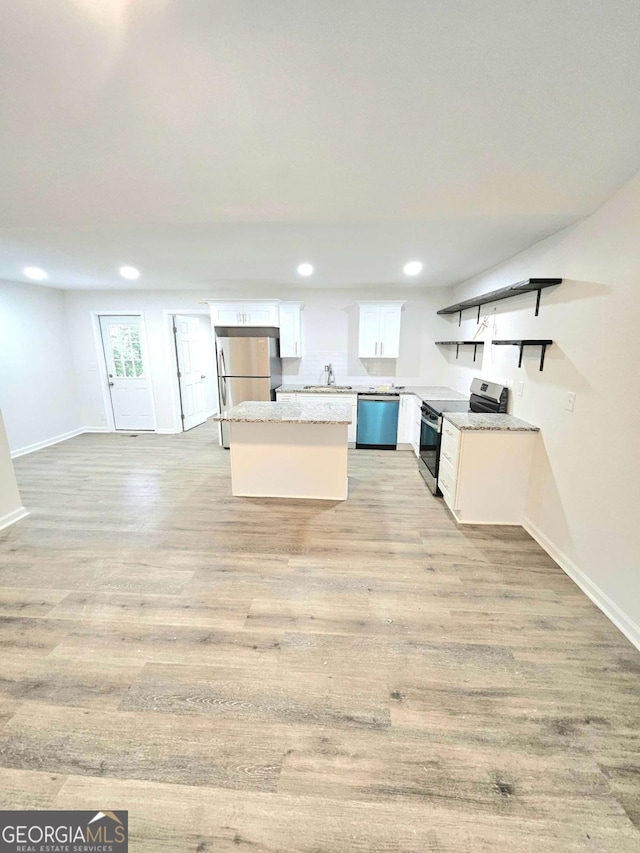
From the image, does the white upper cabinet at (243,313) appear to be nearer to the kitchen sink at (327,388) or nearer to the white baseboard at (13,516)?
the kitchen sink at (327,388)

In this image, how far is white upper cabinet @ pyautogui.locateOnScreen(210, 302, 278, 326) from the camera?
16.3 feet

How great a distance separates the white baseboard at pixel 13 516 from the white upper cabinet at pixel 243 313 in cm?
327

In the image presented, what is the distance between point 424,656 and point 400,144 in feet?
8.69

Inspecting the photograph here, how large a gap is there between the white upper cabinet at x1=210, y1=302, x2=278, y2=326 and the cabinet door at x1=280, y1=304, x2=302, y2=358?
158 mm

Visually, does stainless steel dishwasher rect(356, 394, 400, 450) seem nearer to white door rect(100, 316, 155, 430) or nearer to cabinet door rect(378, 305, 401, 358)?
cabinet door rect(378, 305, 401, 358)

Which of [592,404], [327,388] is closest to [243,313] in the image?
[327,388]

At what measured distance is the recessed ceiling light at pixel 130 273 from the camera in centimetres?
405

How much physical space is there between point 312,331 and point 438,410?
2.71m

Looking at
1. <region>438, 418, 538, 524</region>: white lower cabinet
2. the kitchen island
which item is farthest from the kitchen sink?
<region>438, 418, 538, 524</region>: white lower cabinet

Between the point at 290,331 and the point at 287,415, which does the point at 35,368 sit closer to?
the point at 290,331

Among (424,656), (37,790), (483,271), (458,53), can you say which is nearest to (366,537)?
(424,656)

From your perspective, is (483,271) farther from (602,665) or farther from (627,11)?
(602,665)

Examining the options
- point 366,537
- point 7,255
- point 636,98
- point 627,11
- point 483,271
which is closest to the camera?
point 627,11

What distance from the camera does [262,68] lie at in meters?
1.36
